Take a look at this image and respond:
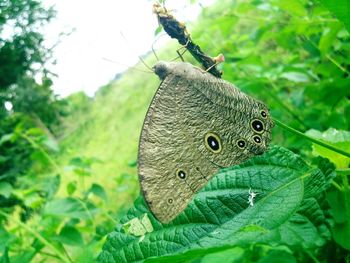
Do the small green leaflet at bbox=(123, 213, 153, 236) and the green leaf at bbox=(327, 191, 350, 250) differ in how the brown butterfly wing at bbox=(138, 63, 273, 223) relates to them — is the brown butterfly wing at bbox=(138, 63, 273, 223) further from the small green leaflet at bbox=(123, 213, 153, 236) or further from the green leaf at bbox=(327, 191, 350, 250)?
the green leaf at bbox=(327, 191, 350, 250)

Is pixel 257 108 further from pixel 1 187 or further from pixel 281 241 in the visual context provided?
pixel 1 187

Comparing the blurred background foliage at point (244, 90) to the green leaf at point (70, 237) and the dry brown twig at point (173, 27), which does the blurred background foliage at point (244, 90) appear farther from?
the dry brown twig at point (173, 27)

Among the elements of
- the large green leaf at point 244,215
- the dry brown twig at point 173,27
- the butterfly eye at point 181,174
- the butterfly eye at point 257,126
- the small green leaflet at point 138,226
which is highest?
the dry brown twig at point 173,27

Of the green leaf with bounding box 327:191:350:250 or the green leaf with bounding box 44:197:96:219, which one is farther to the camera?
the green leaf with bounding box 44:197:96:219

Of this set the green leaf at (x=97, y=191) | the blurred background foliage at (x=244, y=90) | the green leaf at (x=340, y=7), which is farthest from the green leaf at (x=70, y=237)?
the green leaf at (x=340, y=7)

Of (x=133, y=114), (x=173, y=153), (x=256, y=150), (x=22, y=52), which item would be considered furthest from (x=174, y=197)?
(x=133, y=114)

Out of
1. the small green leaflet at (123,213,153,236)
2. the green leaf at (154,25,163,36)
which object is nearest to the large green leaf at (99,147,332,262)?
the small green leaflet at (123,213,153,236)
